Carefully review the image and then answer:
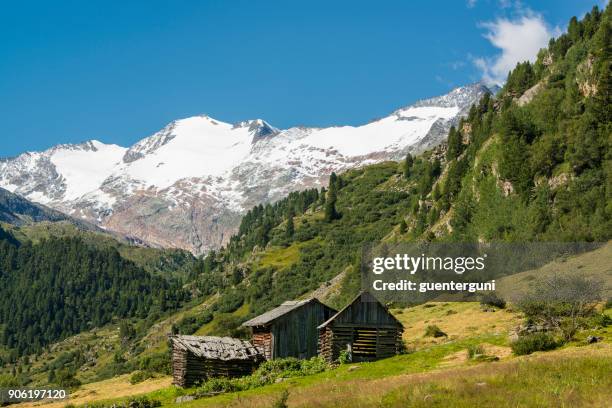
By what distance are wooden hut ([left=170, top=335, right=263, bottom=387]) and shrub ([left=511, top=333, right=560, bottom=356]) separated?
27.6m

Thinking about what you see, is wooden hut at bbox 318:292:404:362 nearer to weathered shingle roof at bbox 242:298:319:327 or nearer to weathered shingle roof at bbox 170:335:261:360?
weathered shingle roof at bbox 242:298:319:327

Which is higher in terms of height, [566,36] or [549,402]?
[566,36]

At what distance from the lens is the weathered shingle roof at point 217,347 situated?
216 ft

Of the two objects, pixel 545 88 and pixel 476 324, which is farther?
pixel 545 88

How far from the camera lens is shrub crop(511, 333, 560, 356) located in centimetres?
4831

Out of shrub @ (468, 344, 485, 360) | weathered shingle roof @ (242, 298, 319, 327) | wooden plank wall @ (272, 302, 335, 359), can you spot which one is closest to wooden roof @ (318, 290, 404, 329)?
wooden plank wall @ (272, 302, 335, 359)

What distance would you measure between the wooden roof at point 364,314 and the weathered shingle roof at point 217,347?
8.33 m

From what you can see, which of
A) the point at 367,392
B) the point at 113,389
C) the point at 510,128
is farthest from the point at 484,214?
the point at 367,392

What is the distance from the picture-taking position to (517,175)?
126 m

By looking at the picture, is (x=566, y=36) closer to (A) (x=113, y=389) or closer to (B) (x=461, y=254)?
(B) (x=461, y=254)

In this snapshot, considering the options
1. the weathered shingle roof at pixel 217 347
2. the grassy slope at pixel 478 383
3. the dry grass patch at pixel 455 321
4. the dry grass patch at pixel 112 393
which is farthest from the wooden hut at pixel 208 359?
the dry grass patch at pixel 455 321

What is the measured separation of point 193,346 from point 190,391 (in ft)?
21.9

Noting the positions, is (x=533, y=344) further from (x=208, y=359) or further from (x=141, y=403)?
(x=208, y=359)

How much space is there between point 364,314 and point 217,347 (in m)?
14.0
